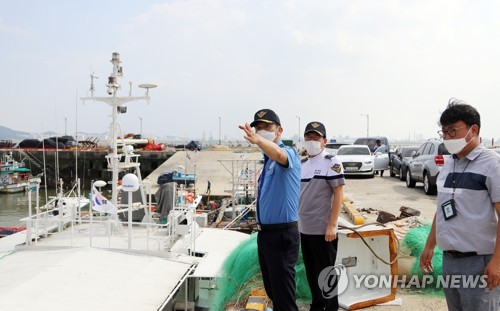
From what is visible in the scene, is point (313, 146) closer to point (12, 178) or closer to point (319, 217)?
point (319, 217)

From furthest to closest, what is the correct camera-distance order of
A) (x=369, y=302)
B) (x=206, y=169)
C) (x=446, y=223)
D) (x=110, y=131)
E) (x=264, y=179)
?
1. (x=206, y=169)
2. (x=110, y=131)
3. (x=369, y=302)
4. (x=264, y=179)
5. (x=446, y=223)

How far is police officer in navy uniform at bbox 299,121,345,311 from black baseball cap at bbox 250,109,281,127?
0.85 meters

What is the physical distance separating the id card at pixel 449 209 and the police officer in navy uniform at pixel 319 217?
1060 mm

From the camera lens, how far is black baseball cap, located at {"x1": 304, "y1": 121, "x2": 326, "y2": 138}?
3.93m

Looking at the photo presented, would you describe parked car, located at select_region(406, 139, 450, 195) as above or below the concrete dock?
above

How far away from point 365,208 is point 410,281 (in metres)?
4.82

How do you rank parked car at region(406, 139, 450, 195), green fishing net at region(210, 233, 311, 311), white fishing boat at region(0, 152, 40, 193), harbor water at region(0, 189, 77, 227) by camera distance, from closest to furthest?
green fishing net at region(210, 233, 311, 311)
parked car at region(406, 139, 450, 195)
harbor water at region(0, 189, 77, 227)
white fishing boat at region(0, 152, 40, 193)

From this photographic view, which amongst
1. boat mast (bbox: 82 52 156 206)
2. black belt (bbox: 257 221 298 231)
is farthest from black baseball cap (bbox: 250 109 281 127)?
boat mast (bbox: 82 52 156 206)

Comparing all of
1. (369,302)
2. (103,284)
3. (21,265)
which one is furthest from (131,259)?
(369,302)

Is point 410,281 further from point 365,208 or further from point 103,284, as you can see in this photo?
point 365,208

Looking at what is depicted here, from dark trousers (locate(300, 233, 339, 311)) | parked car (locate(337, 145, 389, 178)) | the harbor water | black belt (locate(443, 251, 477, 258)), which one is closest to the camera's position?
black belt (locate(443, 251, 477, 258))

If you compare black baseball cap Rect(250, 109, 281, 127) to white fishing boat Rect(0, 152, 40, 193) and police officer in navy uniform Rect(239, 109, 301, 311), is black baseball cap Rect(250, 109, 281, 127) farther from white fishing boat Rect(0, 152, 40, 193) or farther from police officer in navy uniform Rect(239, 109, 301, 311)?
white fishing boat Rect(0, 152, 40, 193)

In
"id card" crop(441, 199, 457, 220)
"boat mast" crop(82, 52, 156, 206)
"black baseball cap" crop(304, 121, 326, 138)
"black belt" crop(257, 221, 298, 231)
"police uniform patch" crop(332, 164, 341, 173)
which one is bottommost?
"black belt" crop(257, 221, 298, 231)

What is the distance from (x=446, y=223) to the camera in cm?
269
